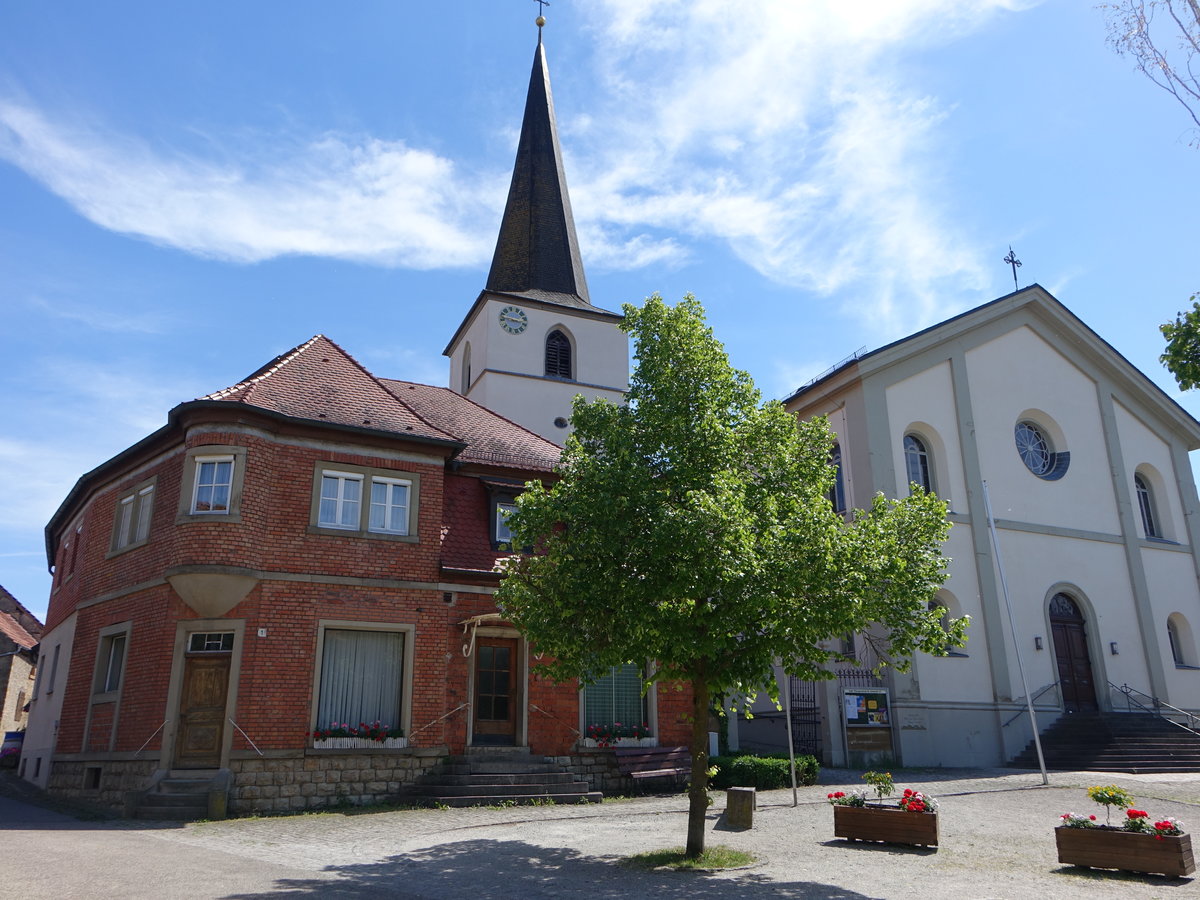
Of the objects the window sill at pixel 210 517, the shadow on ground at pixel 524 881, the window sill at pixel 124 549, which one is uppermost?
the window sill at pixel 210 517

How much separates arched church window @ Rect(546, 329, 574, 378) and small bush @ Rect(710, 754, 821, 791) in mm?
19829

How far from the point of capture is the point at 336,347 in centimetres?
2031

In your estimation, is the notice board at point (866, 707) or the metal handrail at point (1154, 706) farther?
the metal handrail at point (1154, 706)

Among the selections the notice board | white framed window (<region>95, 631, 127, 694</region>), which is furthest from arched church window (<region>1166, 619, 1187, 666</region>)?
white framed window (<region>95, 631, 127, 694</region>)

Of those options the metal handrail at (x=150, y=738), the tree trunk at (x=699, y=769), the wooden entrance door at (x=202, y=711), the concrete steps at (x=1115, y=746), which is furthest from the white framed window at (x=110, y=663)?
the concrete steps at (x=1115, y=746)

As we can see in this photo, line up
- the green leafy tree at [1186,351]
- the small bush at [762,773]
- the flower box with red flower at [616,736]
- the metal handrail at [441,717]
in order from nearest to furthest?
1. the green leafy tree at [1186,351]
2. the metal handrail at [441,717]
3. the small bush at [762,773]
4. the flower box with red flower at [616,736]

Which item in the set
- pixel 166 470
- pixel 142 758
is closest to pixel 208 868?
pixel 142 758

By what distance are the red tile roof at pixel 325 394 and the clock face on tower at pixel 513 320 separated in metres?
15.0

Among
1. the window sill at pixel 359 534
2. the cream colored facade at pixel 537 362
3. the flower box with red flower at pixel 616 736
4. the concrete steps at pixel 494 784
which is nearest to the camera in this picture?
the concrete steps at pixel 494 784

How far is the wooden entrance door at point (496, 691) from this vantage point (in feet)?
57.6

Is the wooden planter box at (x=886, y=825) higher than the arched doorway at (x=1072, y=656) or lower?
lower

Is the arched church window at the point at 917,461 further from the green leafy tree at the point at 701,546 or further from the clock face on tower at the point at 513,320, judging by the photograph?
the clock face on tower at the point at 513,320

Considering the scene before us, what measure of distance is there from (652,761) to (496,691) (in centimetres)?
322

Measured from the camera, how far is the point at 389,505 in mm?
17625
